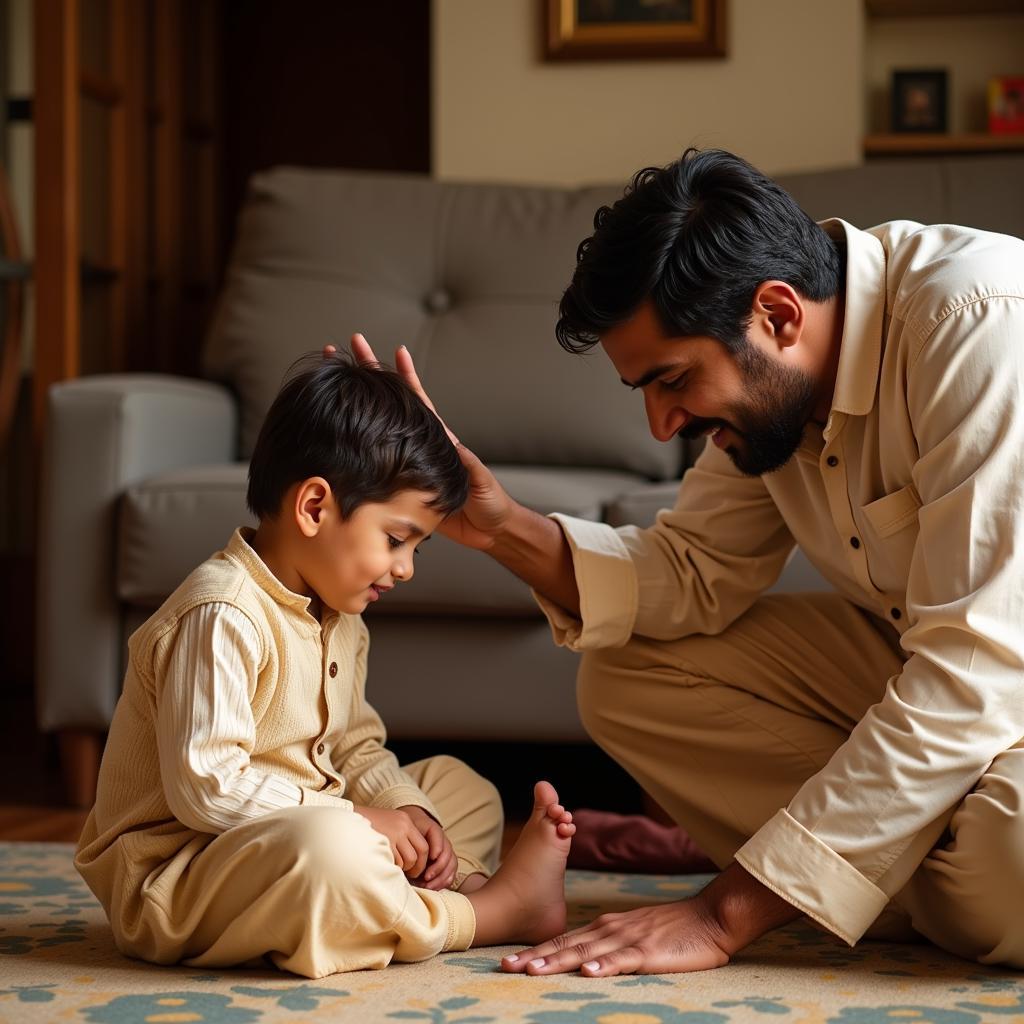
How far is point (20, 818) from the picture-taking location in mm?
2318

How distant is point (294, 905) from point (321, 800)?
5.6 inches

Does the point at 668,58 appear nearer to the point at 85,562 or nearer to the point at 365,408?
the point at 85,562

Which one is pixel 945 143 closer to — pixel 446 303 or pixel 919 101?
pixel 919 101

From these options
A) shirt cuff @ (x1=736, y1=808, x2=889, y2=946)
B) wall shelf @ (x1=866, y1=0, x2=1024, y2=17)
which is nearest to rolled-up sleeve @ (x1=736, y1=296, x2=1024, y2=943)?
shirt cuff @ (x1=736, y1=808, x2=889, y2=946)

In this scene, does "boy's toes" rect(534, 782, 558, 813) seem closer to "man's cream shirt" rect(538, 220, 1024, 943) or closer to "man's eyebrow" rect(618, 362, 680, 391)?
"man's cream shirt" rect(538, 220, 1024, 943)

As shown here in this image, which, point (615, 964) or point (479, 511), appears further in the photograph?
point (479, 511)

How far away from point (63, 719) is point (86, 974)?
1.08 meters

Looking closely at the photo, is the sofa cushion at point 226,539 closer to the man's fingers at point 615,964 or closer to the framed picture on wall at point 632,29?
the man's fingers at point 615,964

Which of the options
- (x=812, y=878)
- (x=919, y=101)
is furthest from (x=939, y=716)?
(x=919, y=101)

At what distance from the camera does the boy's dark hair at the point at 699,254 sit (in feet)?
4.92

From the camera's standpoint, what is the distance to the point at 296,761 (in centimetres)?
150

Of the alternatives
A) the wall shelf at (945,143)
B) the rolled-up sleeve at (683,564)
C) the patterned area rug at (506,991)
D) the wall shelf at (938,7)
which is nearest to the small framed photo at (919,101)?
the wall shelf at (945,143)

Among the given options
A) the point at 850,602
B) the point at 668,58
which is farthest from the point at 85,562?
the point at 668,58

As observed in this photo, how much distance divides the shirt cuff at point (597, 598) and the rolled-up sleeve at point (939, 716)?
45cm
